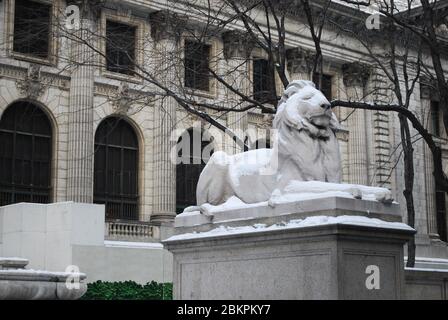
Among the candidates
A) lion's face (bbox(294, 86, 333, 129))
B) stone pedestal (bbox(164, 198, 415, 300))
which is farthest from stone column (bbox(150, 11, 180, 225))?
lion's face (bbox(294, 86, 333, 129))

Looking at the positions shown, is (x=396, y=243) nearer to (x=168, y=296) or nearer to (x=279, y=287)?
(x=279, y=287)

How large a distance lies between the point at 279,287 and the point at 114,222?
24.1 m

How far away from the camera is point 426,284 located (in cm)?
1505

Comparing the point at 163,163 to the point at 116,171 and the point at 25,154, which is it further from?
the point at 25,154

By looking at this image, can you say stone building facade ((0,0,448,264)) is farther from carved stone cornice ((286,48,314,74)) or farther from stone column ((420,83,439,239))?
stone column ((420,83,439,239))

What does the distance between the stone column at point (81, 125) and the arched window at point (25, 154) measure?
103cm

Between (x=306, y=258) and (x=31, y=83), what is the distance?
26365 mm

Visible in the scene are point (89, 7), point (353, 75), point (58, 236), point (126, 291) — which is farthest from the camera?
point (353, 75)

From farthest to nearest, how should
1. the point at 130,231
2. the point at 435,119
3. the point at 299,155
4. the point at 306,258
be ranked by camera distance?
1. the point at 435,119
2. the point at 130,231
3. the point at 299,155
4. the point at 306,258

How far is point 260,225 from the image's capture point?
10.4 meters

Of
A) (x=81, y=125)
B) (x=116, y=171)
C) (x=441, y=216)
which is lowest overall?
(x=441, y=216)

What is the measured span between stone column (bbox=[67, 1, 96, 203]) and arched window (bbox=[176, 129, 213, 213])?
537cm

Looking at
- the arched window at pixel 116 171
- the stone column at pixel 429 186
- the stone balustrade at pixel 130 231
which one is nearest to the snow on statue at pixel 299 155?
the stone balustrade at pixel 130 231

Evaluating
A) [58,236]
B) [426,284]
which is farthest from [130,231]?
[426,284]
